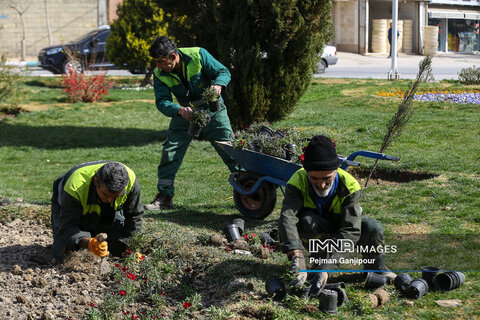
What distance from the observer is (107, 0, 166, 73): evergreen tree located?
61.7 feet

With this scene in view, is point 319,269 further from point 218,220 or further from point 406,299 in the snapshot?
point 218,220

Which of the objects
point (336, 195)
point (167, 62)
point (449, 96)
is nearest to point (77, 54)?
point (449, 96)

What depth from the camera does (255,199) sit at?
6480mm

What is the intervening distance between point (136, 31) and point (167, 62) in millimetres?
13208

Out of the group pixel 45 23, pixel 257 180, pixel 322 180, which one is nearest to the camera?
pixel 322 180

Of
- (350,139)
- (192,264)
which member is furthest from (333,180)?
(350,139)

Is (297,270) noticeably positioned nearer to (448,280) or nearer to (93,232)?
(448,280)

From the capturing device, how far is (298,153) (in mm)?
6062

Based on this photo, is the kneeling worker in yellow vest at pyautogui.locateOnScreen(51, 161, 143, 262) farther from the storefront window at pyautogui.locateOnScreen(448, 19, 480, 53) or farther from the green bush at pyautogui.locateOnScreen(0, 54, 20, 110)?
the storefront window at pyautogui.locateOnScreen(448, 19, 480, 53)

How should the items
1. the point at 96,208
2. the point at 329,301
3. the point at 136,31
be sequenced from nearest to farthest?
the point at 329,301 < the point at 96,208 < the point at 136,31

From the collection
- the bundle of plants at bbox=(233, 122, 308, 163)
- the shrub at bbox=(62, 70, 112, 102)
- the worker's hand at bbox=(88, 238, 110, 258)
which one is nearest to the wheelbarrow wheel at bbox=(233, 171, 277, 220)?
the bundle of plants at bbox=(233, 122, 308, 163)

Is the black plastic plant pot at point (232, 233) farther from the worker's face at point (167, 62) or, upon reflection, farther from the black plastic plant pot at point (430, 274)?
the worker's face at point (167, 62)

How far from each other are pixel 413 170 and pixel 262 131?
A: 8.11ft

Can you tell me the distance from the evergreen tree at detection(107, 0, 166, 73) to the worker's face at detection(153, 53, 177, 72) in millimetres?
12484
